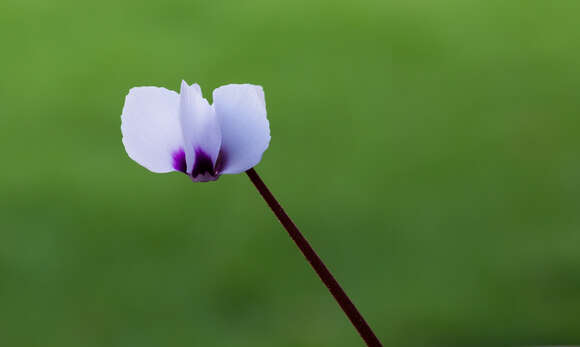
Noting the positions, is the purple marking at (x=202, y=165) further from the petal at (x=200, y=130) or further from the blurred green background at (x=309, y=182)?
the blurred green background at (x=309, y=182)

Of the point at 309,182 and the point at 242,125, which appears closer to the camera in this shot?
the point at 242,125

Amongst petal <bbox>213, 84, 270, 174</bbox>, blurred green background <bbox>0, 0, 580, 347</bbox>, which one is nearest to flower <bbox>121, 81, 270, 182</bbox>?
petal <bbox>213, 84, 270, 174</bbox>

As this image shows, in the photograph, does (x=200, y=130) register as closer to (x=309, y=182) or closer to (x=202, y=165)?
(x=202, y=165)

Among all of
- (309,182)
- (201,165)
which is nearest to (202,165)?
(201,165)

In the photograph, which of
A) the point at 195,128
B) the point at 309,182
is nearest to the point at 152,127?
the point at 195,128

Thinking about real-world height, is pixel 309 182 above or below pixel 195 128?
below

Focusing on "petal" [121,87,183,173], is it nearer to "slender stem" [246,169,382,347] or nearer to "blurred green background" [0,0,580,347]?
"slender stem" [246,169,382,347]
